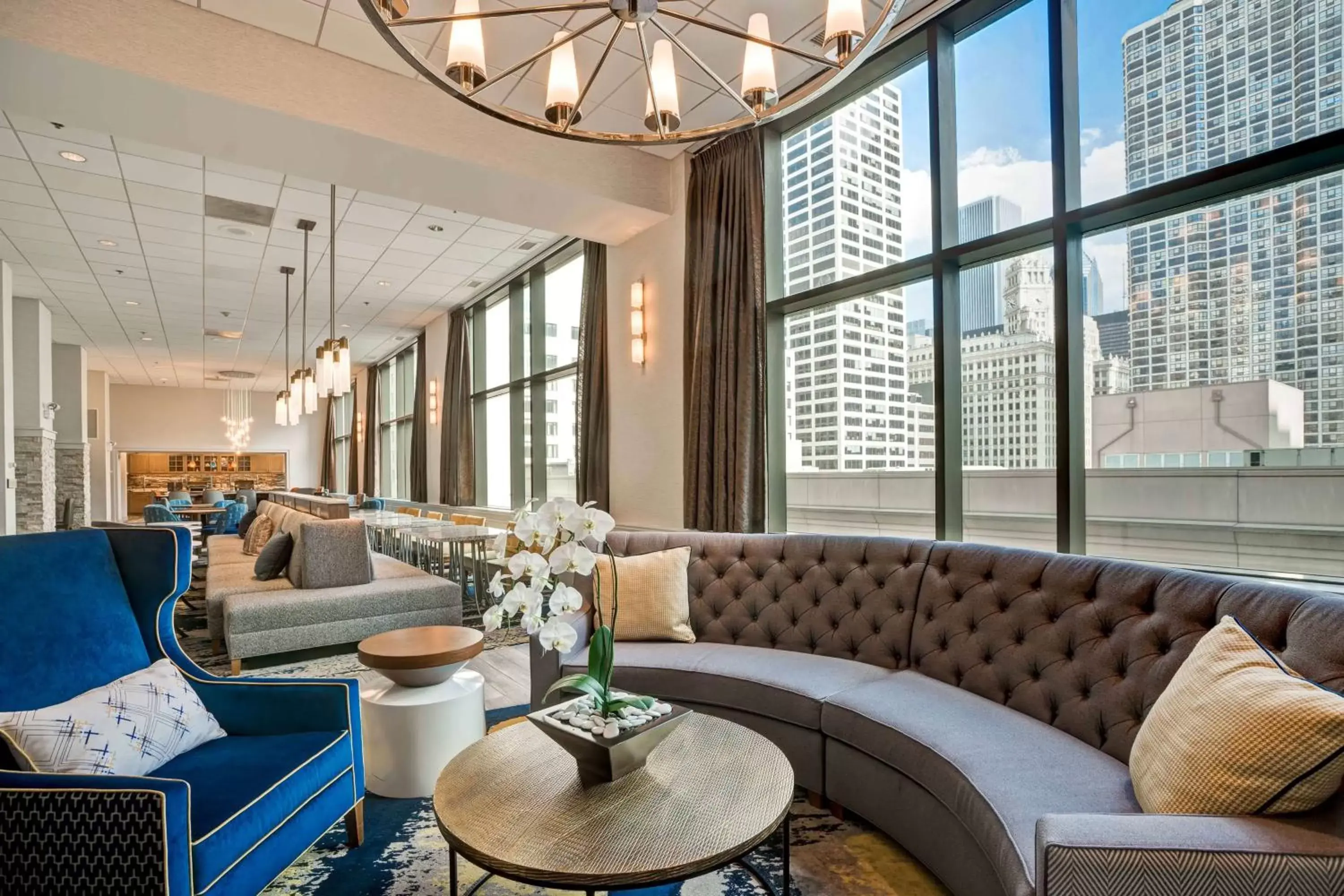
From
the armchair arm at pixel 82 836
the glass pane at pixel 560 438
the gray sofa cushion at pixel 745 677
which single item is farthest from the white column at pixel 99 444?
the armchair arm at pixel 82 836

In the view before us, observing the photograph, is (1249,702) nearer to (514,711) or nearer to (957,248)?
(957,248)

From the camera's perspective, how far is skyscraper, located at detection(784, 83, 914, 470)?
4266 mm

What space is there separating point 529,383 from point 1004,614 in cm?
610

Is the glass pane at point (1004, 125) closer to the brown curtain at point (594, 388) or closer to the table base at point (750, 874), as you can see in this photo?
the table base at point (750, 874)

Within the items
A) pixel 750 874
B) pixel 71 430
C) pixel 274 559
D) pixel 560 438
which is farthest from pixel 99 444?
pixel 750 874

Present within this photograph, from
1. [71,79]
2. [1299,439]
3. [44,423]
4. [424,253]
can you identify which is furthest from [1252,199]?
[44,423]

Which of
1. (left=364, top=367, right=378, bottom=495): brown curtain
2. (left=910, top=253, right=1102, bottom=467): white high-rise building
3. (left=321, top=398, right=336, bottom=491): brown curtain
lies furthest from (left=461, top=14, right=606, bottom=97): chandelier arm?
(left=321, top=398, right=336, bottom=491): brown curtain

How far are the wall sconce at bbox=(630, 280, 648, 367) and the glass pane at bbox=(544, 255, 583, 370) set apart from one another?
1527 millimetres

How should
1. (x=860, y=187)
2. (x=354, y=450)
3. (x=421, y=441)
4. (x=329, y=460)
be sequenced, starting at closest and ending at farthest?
1. (x=860, y=187)
2. (x=421, y=441)
3. (x=354, y=450)
4. (x=329, y=460)

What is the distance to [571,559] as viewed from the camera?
5.74 feet

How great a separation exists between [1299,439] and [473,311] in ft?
27.7

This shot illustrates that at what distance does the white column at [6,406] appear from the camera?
7.06 metres

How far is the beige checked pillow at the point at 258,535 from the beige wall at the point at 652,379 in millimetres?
3216

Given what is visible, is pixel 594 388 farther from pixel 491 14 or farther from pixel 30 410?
pixel 30 410
